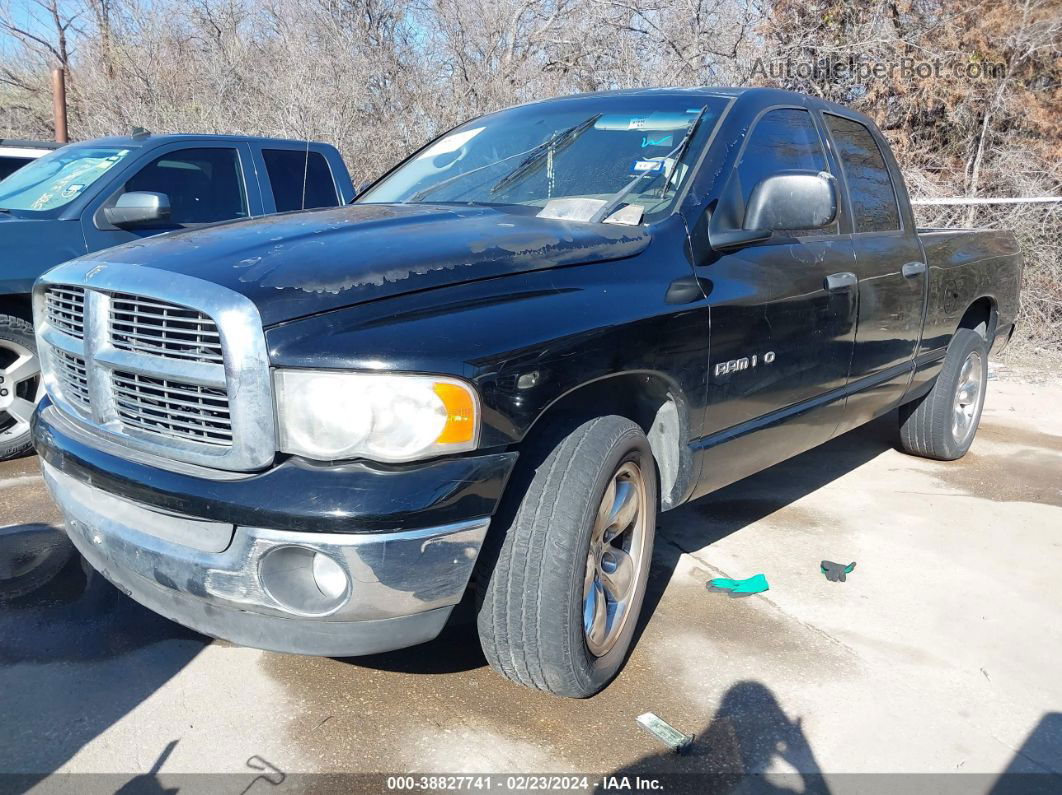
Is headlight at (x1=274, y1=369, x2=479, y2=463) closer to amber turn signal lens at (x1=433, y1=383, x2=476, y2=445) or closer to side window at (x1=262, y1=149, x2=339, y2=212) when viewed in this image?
amber turn signal lens at (x1=433, y1=383, x2=476, y2=445)

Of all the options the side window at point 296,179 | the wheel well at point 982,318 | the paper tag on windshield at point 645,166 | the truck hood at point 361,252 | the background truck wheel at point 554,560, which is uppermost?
the paper tag on windshield at point 645,166

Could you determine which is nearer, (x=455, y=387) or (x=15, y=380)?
(x=455, y=387)

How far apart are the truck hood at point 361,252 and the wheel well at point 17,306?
2585mm

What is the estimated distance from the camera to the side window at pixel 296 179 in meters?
6.25

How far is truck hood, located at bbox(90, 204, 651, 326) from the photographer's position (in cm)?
226

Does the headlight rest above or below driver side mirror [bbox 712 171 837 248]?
below

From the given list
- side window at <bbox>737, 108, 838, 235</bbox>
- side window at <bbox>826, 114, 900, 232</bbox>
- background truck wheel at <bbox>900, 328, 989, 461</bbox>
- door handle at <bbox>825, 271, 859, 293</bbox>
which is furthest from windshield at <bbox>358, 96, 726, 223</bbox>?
background truck wheel at <bbox>900, 328, 989, 461</bbox>

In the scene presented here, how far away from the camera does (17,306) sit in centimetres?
494

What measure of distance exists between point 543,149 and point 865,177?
5.96 ft

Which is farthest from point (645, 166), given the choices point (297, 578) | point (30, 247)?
point (30, 247)

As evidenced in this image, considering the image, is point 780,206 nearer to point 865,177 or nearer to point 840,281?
point 840,281

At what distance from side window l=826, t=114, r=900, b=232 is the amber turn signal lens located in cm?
265

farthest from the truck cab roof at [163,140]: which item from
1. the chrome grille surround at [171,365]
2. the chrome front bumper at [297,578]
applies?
the chrome front bumper at [297,578]

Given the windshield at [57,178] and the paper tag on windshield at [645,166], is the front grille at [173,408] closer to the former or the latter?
the paper tag on windshield at [645,166]
